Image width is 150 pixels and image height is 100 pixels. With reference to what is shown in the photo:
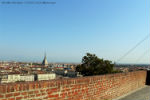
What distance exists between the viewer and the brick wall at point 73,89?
2.45 meters

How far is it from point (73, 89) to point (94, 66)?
24.0 meters

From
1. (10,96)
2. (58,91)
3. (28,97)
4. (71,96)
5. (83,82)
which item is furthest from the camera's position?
(83,82)

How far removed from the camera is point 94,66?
89.0ft

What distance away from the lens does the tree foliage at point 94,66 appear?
86.8ft

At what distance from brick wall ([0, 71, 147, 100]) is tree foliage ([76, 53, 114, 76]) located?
20.6 metres

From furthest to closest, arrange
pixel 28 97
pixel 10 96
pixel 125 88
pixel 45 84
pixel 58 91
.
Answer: pixel 125 88
pixel 58 91
pixel 45 84
pixel 28 97
pixel 10 96

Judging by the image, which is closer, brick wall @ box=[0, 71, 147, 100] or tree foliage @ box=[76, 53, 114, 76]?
brick wall @ box=[0, 71, 147, 100]

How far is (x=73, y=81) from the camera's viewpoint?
11.4 feet

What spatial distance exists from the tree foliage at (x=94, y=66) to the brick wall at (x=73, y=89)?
811 inches

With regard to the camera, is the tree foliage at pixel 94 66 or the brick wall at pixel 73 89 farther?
the tree foliage at pixel 94 66

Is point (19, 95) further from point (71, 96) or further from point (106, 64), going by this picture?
point (106, 64)

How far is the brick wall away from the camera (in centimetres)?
245

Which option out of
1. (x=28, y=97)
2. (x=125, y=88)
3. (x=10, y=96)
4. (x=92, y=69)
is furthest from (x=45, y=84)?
(x=92, y=69)

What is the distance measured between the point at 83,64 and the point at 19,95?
2559 centimetres
